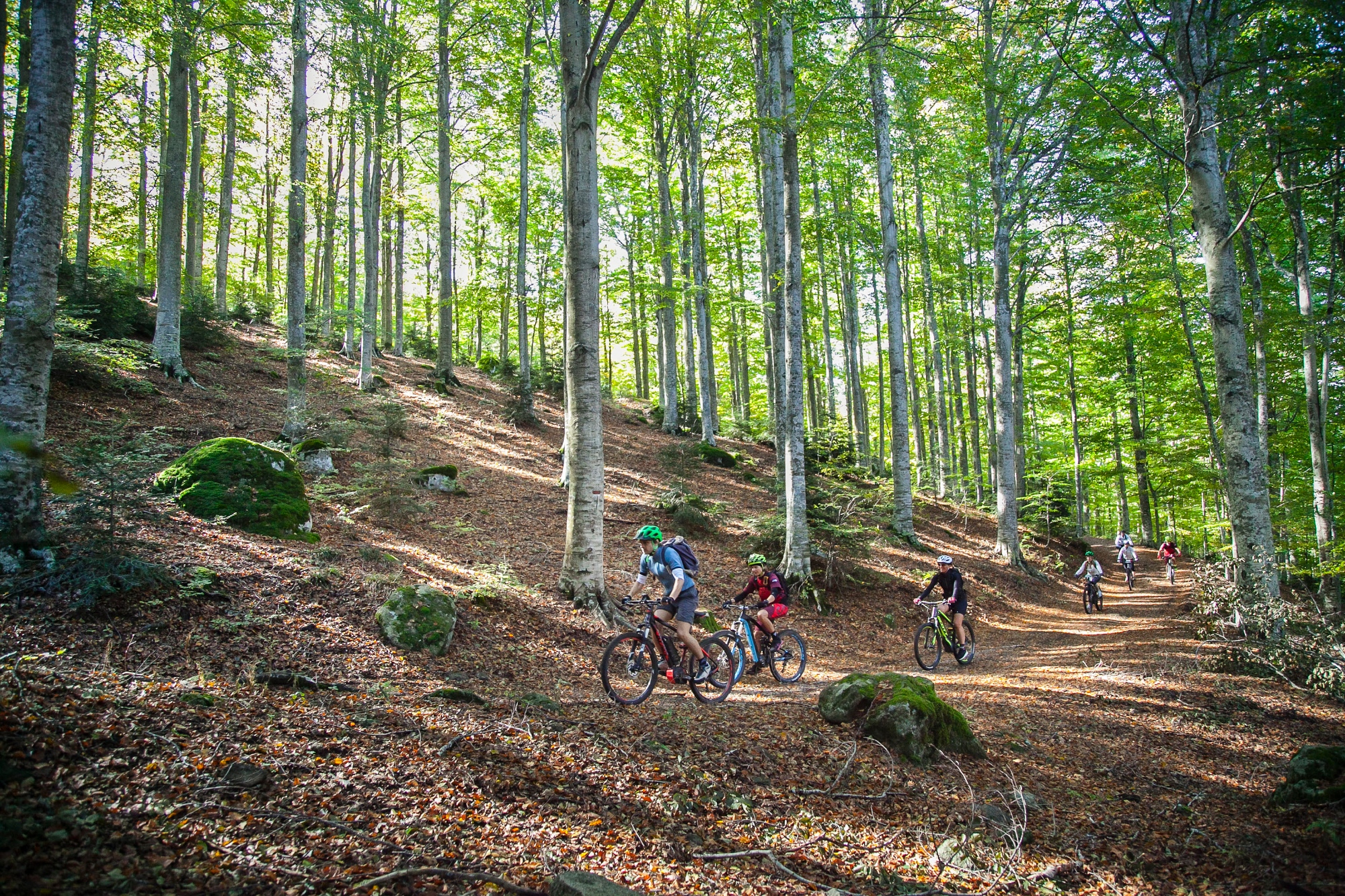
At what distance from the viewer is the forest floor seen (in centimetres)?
306

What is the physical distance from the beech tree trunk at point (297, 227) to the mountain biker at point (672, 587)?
28.5 ft

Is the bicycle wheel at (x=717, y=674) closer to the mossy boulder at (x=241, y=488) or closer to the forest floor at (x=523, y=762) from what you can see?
the forest floor at (x=523, y=762)

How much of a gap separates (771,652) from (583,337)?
500cm

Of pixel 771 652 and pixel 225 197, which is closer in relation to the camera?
pixel 771 652

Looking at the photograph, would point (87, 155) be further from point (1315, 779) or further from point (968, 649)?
point (1315, 779)

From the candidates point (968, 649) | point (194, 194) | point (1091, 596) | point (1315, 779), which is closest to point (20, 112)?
point (194, 194)

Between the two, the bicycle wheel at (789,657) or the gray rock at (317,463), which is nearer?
the bicycle wheel at (789,657)

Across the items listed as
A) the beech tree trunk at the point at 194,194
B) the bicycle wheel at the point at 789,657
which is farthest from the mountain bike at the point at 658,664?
the beech tree trunk at the point at 194,194

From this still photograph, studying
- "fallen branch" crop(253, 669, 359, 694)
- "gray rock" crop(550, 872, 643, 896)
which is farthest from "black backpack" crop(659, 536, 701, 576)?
"gray rock" crop(550, 872, 643, 896)

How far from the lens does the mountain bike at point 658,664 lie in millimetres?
6559

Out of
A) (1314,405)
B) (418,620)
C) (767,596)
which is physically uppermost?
(1314,405)

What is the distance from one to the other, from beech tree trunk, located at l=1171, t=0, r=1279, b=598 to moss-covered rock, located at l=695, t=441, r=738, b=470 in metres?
12.0

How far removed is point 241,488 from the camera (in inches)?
318

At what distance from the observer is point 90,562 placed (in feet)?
16.8
